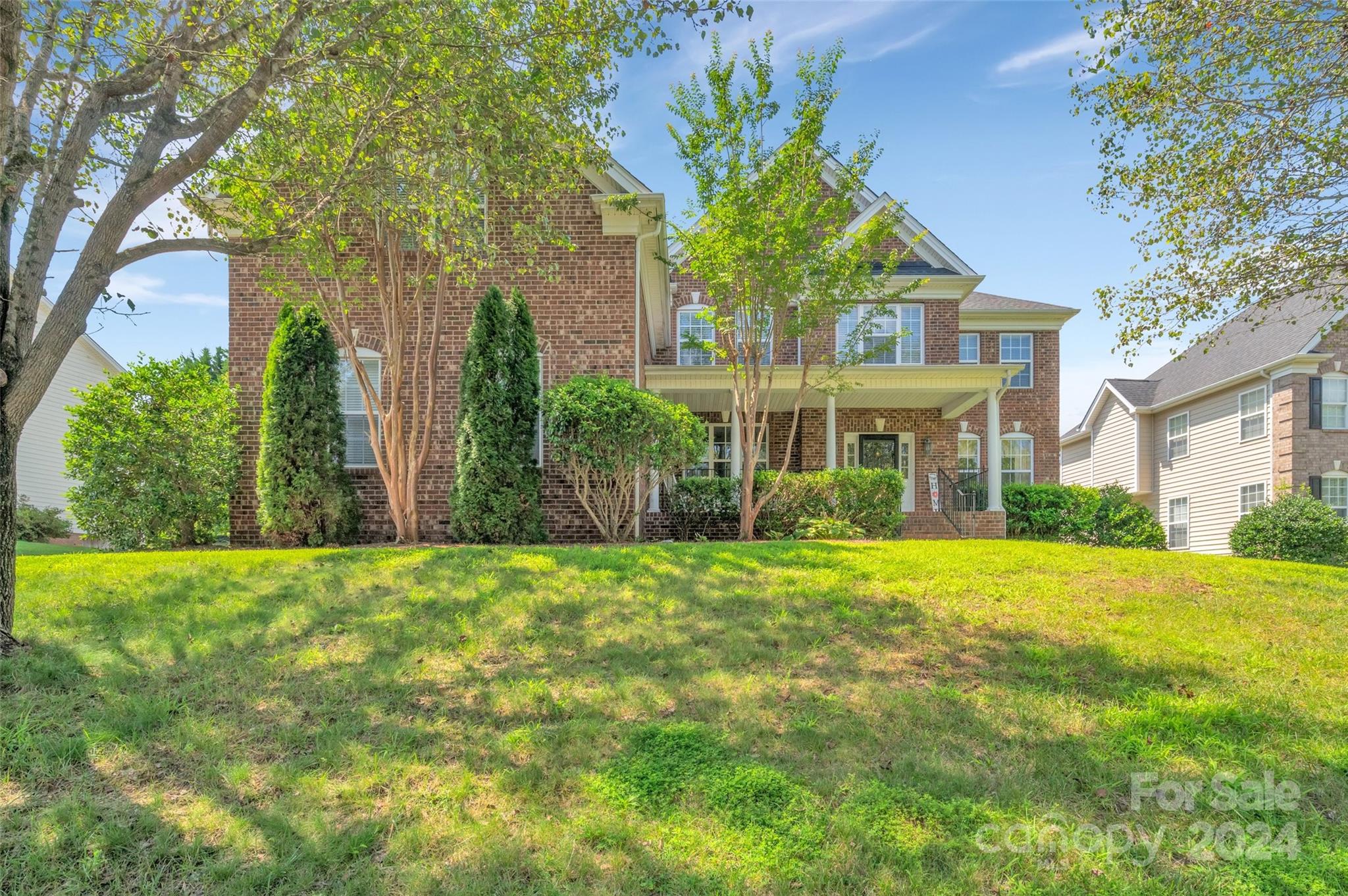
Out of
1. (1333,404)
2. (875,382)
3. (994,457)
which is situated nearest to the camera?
(994,457)

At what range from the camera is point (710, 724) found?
3.80 meters

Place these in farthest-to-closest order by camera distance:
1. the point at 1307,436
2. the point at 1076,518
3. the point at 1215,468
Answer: the point at 1215,468, the point at 1307,436, the point at 1076,518

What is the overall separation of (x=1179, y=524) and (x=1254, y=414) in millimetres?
4065

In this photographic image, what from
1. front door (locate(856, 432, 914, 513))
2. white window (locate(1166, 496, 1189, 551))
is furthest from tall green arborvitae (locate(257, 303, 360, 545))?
white window (locate(1166, 496, 1189, 551))

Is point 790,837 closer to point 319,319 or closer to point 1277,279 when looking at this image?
point 1277,279

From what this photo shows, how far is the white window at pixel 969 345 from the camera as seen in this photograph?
63.9 feet

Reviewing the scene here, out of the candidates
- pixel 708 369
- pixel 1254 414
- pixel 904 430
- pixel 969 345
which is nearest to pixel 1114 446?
pixel 1254 414

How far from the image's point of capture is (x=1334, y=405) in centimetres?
1606

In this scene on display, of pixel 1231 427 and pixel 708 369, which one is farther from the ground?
pixel 708 369

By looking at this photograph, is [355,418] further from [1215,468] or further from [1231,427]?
[1215,468]

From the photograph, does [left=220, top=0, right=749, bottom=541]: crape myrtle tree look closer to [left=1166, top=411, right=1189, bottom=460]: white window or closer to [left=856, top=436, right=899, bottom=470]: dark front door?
[left=856, top=436, right=899, bottom=470]: dark front door

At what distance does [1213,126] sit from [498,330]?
26.6 ft

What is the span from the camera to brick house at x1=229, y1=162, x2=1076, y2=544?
1050cm

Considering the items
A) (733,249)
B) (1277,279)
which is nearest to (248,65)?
(733,249)
